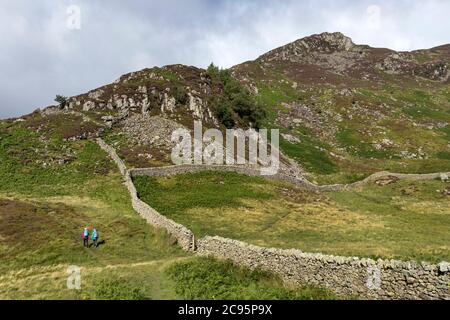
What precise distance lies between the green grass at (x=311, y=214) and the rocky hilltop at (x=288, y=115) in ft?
38.8

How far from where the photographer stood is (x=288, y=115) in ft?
419

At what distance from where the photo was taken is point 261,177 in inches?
2499

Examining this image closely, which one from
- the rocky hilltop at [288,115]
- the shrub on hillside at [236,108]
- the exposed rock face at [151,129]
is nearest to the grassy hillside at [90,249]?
the rocky hilltop at [288,115]

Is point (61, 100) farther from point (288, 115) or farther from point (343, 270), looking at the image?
point (343, 270)

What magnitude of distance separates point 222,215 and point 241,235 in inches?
322

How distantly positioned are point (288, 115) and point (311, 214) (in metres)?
81.7

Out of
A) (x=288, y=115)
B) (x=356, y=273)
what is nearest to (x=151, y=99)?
(x=288, y=115)

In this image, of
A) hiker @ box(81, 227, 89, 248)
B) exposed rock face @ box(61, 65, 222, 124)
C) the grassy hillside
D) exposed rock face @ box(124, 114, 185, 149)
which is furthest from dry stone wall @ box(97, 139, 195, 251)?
exposed rock face @ box(61, 65, 222, 124)

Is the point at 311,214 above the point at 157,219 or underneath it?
underneath

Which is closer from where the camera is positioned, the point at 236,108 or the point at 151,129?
the point at 151,129

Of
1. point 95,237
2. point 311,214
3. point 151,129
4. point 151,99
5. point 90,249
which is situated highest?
point 151,99

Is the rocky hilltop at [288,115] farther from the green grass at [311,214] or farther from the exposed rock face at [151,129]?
the green grass at [311,214]

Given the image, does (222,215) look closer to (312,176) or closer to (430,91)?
(312,176)
